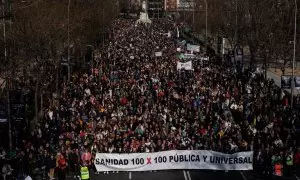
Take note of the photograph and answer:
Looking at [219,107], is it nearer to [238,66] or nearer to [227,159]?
[227,159]

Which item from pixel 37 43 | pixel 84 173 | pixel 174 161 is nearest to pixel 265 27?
pixel 37 43

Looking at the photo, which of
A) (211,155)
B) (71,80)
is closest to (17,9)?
(71,80)

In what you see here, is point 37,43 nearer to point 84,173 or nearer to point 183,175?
point 84,173

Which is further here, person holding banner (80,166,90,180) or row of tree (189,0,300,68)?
row of tree (189,0,300,68)

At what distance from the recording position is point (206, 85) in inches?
1529

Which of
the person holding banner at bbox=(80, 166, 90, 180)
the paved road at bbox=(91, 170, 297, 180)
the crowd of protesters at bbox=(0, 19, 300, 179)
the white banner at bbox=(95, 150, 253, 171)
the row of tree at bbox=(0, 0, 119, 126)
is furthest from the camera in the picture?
the row of tree at bbox=(0, 0, 119, 126)

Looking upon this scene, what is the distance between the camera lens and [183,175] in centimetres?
2392

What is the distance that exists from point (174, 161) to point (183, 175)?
736mm

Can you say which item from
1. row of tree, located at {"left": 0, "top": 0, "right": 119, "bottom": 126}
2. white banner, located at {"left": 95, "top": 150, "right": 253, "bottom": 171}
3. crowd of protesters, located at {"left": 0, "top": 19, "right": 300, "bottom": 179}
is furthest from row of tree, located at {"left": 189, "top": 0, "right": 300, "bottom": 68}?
white banner, located at {"left": 95, "top": 150, "right": 253, "bottom": 171}

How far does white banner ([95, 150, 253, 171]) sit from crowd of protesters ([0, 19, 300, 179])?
0.75 meters

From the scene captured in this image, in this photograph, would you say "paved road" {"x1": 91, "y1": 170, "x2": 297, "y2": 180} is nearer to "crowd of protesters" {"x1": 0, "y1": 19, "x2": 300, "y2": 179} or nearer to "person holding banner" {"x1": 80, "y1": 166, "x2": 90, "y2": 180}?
"crowd of protesters" {"x1": 0, "y1": 19, "x2": 300, "y2": 179}

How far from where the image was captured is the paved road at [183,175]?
23.6 m

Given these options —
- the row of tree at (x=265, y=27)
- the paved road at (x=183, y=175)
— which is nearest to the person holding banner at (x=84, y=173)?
the paved road at (x=183, y=175)

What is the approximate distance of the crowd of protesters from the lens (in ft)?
79.6
